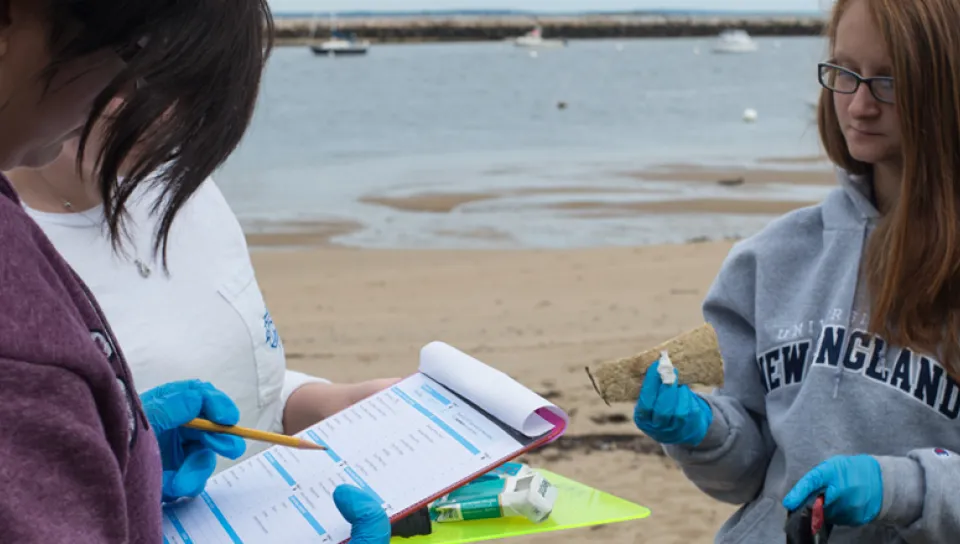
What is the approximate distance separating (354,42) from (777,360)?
72230mm

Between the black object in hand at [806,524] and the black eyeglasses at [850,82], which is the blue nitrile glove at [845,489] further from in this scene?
the black eyeglasses at [850,82]

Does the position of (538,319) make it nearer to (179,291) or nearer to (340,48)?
(179,291)

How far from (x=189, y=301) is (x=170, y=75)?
3.53ft

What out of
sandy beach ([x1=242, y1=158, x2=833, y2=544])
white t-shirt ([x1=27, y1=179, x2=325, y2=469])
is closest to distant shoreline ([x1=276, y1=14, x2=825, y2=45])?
sandy beach ([x1=242, y1=158, x2=833, y2=544])

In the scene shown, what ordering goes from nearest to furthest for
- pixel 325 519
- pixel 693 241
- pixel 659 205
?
1. pixel 325 519
2. pixel 693 241
3. pixel 659 205

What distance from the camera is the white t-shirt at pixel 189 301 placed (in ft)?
5.95

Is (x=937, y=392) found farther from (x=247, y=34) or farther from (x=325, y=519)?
(x=247, y=34)

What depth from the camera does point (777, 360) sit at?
1.84 metres

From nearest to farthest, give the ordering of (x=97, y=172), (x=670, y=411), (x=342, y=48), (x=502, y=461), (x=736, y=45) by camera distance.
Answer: (x=97, y=172) < (x=502, y=461) < (x=670, y=411) < (x=736, y=45) < (x=342, y=48)

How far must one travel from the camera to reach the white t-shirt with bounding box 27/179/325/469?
71.4 inches

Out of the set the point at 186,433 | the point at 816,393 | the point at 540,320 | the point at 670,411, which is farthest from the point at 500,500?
the point at 540,320

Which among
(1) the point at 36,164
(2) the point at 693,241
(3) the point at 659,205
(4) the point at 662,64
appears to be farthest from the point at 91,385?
(4) the point at 662,64

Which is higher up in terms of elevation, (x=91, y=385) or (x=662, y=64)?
(x=91, y=385)

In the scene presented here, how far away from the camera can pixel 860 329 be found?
1.75m
